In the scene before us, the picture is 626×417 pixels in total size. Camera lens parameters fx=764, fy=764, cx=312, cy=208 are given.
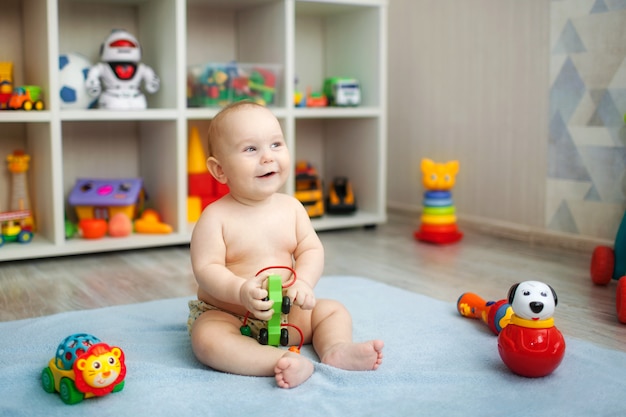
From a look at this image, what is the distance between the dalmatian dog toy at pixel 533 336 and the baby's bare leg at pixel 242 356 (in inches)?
11.6

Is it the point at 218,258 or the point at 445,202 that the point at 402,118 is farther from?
the point at 218,258

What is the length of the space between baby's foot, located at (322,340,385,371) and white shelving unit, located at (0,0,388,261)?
1.08m

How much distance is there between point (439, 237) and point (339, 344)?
1.13 metres

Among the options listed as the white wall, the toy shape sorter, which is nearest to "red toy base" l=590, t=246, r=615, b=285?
the white wall

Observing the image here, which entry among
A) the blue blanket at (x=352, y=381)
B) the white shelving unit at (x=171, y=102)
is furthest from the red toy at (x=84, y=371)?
the white shelving unit at (x=171, y=102)

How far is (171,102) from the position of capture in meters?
2.15

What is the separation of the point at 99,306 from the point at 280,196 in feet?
1.73

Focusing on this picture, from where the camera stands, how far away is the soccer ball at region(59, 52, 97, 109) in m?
2.07

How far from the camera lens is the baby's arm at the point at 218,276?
3.58 feet

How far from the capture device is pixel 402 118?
2.78m

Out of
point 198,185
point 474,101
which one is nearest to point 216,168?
point 198,185

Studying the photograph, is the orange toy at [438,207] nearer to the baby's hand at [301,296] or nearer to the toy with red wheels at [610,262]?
the toy with red wheels at [610,262]

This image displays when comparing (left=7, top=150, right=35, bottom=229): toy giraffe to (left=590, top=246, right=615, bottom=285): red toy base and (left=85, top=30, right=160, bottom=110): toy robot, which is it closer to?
(left=85, top=30, right=160, bottom=110): toy robot

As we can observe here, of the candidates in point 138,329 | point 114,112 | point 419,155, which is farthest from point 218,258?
point 419,155
